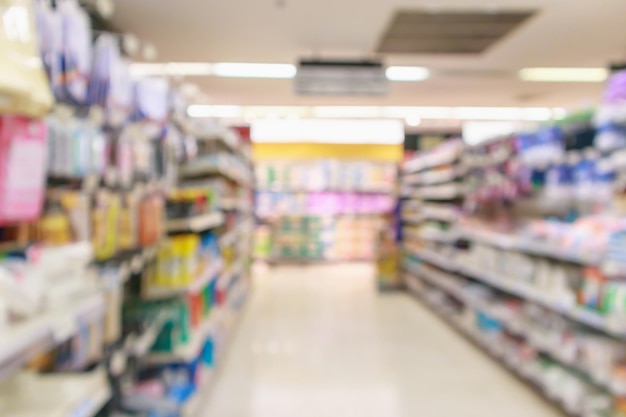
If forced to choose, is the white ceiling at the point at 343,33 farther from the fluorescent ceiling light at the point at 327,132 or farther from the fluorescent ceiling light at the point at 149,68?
the fluorescent ceiling light at the point at 327,132

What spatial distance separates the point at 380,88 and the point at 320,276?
200 inches

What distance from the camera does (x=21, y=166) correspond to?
1.22 metres

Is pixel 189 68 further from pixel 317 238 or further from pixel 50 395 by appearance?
pixel 317 238

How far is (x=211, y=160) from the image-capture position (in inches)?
146

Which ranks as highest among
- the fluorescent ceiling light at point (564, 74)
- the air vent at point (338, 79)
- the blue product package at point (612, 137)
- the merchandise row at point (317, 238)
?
the fluorescent ceiling light at point (564, 74)

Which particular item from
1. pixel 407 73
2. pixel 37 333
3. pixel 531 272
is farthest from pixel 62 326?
pixel 407 73

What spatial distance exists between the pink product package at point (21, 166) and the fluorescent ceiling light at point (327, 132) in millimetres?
10300

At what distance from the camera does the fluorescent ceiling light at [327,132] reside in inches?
454

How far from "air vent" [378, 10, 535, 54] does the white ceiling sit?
135mm

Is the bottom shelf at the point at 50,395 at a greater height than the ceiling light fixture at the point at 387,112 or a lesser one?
lesser

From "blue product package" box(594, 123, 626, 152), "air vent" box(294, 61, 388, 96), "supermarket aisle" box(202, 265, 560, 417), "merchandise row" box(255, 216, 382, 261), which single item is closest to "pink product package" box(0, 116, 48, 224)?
"supermarket aisle" box(202, 265, 560, 417)

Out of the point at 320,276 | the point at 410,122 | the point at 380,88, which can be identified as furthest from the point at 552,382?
the point at 410,122

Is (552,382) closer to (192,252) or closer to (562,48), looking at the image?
(192,252)

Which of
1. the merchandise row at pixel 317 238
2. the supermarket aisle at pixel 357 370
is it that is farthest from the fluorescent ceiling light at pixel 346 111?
the supermarket aisle at pixel 357 370
